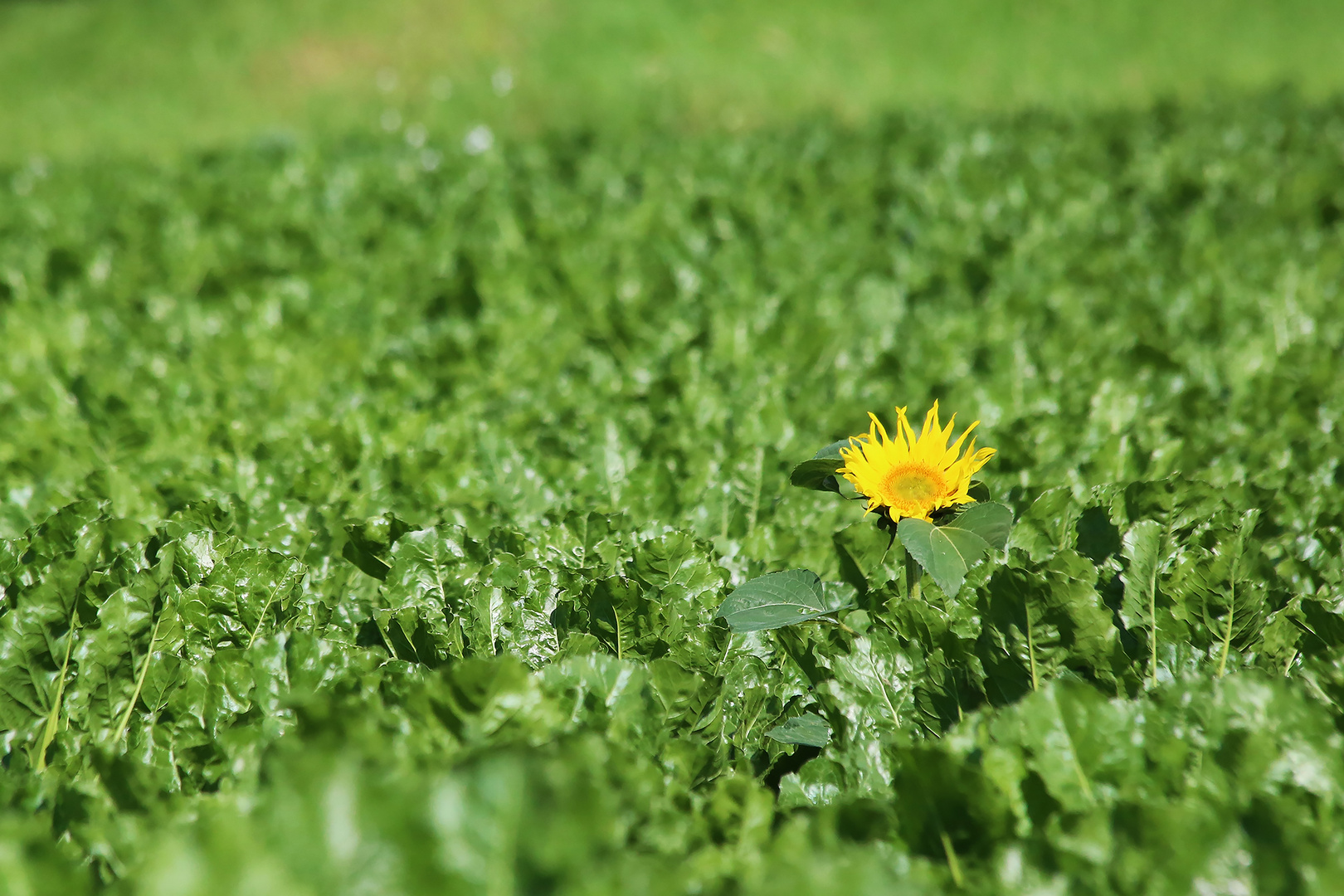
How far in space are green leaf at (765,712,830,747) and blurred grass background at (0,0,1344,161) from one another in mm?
11489

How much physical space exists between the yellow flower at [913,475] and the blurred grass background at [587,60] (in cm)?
1130

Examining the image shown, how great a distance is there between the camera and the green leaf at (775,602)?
1975 mm

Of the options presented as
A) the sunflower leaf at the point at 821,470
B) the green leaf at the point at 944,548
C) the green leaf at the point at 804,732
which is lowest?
the green leaf at the point at 804,732

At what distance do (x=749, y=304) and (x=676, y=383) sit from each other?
4.49 ft

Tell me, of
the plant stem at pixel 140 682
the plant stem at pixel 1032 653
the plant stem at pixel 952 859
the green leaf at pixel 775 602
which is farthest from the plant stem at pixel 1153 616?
the plant stem at pixel 140 682

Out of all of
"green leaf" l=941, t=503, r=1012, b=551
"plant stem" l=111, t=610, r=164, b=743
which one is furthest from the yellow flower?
"plant stem" l=111, t=610, r=164, b=743

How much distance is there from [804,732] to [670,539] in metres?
0.49

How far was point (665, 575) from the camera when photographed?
7.34 ft

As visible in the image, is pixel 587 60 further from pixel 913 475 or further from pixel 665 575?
pixel 913 475

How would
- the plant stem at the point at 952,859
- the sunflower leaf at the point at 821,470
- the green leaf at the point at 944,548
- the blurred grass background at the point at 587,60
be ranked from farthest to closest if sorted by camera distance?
1. the blurred grass background at the point at 587,60
2. the sunflower leaf at the point at 821,470
3. the green leaf at the point at 944,548
4. the plant stem at the point at 952,859

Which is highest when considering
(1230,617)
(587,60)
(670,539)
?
(587,60)

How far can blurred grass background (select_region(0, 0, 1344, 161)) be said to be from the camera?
45.4 feet

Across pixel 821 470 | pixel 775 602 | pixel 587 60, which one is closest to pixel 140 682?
pixel 775 602

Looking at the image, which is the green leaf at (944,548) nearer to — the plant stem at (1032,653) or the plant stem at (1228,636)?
the plant stem at (1032,653)
